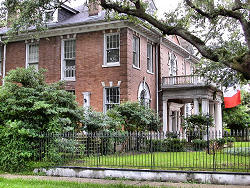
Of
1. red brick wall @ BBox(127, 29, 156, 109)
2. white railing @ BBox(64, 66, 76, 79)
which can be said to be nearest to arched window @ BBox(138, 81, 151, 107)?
red brick wall @ BBox(127, 29, 156, 109)

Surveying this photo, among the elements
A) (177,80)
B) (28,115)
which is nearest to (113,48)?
(177,80)

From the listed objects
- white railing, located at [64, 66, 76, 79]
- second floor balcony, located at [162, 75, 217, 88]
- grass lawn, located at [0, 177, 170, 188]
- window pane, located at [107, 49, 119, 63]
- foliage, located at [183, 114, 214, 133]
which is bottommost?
grass lawn, located at [0, 177, 170, 188]

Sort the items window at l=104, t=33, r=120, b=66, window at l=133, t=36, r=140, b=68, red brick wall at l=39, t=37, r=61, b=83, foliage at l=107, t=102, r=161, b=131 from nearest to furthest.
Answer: foliage at l=107, t=102, r=161, b=131, window at l=104, t=33, r=120, b=66, window at l=133, t=36, r=140, b=68, red brick wall at l=39, t=37, r=61, b=83

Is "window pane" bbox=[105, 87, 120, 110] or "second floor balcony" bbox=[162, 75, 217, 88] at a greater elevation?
"second floor balcony" bbox=[162, 75, 217, 88]

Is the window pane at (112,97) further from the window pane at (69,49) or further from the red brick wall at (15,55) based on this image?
the red brick wall at (15,55)

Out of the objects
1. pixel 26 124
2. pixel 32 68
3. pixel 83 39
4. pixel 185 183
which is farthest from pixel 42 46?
pixel 185 183

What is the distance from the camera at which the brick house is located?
64.7ft

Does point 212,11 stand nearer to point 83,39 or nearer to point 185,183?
point 185,183

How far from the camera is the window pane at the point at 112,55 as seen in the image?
789 inches

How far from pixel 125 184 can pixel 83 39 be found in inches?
523

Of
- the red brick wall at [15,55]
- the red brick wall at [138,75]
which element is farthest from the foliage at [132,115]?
the red brick wall at [15,55]

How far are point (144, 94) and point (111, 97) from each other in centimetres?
276

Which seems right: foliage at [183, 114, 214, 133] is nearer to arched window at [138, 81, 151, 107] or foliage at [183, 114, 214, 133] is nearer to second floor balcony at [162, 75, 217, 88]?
second floor balcony at [162, 75, 217, 88]

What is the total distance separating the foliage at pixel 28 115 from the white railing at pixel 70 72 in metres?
7.63
